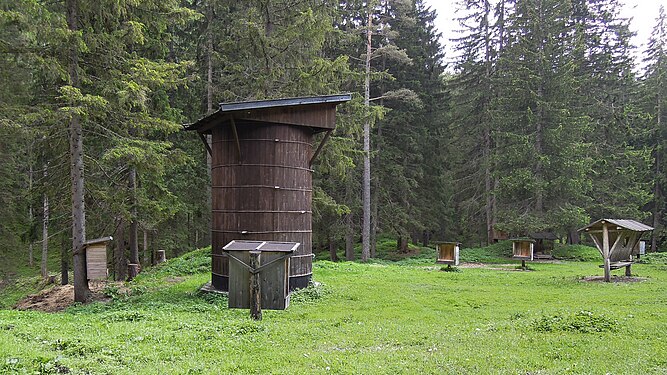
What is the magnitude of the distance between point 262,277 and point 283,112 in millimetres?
5189

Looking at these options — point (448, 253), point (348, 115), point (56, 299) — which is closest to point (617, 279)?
point (448, 253)

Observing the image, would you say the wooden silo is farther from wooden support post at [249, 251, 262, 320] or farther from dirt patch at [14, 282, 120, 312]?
wooden support post at [249, 251, 262, 320]

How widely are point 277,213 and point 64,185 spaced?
235 inches

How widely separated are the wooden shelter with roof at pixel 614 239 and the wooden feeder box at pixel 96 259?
13745 millimetres

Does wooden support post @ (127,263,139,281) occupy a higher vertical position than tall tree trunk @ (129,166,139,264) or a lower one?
lower

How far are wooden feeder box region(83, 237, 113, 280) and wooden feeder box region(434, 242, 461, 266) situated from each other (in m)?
11.8

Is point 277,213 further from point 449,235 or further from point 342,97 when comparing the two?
point 449,235

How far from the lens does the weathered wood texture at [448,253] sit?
18.3 meters

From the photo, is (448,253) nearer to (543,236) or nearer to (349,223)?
(349,223)

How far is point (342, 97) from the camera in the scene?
12516 mm

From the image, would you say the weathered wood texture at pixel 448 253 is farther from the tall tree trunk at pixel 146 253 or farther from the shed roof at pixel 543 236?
the tall tree trunk at pixel 146 253

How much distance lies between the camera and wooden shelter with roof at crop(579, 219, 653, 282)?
14.3 metres

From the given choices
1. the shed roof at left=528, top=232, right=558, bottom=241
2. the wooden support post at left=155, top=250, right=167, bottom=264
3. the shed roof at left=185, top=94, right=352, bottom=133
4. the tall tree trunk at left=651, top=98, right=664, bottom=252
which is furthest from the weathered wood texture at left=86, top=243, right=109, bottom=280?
the tall tree trunk at left=651, top=98, right=664, bottom=252

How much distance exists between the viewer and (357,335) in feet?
23.4
